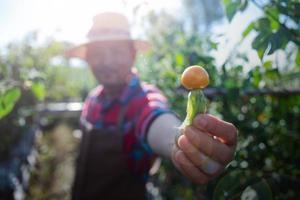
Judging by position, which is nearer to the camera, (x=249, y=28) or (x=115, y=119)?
(x=249, y=28)

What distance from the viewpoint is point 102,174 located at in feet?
8.23

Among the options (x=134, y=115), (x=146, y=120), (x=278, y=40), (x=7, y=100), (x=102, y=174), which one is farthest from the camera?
(x=102, y=174)

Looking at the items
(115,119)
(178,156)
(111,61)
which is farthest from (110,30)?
(178,156)

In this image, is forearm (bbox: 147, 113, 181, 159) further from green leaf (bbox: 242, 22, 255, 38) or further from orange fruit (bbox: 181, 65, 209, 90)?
orange fruit (bbox: 181, 65, 209, 90)

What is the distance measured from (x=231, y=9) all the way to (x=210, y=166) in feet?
2.57

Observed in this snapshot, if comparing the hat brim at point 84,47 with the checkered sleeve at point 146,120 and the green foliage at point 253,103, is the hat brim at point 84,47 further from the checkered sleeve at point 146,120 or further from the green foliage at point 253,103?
the checkered sleeve at point 146,120

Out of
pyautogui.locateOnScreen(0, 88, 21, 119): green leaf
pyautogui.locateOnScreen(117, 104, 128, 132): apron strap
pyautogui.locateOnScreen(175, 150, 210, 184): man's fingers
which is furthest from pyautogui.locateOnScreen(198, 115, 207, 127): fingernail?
pyautogui.locateOnScreen(117, 104, 128, 132): apron strap

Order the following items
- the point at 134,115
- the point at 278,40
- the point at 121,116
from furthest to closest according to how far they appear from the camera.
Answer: the point at 121,116 → the point at 134,115 → the point at 278,40

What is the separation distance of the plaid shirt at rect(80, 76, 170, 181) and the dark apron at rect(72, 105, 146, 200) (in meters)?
0.07

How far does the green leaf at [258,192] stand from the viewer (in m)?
1.00

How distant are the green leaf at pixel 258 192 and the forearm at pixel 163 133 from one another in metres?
0.43

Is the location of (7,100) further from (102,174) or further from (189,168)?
(102,174)

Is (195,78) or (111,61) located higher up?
(195,78)

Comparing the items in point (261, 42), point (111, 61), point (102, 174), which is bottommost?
point (102, 174)
